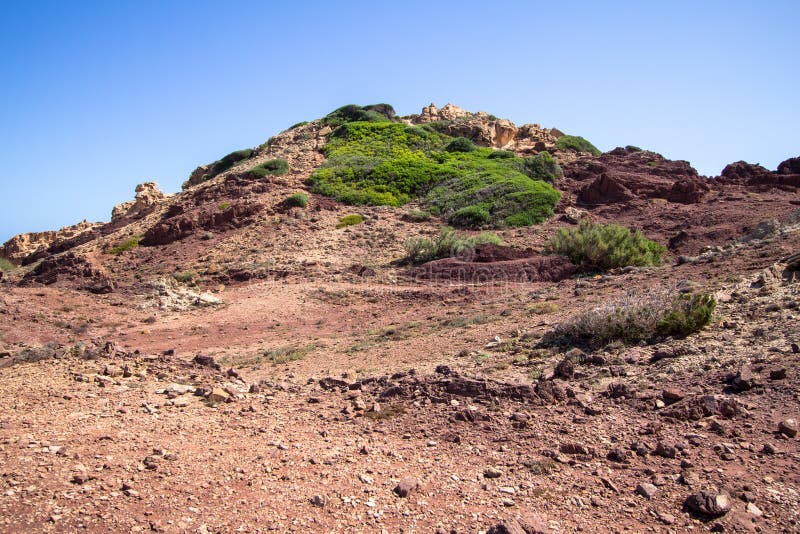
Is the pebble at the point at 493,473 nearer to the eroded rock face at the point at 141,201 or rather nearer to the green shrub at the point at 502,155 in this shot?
the eroded rock face at the point at 141,201

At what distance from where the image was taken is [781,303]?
7.13 metres

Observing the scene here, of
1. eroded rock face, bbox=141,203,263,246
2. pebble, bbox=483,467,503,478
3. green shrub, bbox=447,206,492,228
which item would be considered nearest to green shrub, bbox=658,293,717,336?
pebble, bbox=483,467,503,478

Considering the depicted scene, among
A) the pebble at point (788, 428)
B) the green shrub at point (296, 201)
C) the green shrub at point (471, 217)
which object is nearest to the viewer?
the pebble at point (788, 428)

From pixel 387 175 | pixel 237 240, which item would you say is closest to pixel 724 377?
pixel 237 240

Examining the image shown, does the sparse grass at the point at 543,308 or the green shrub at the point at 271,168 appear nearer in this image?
the sparse grass at the point at 543,308

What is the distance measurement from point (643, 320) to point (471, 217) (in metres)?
17.7

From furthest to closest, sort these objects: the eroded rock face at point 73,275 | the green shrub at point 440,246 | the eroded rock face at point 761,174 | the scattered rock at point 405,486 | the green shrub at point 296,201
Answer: the eroded rock face at point 761,174 < the green shrub at point 296,201 < the green shrub at point 440,246 < the eroded rock face at point 73,275 < the scattered rock at point 405,486

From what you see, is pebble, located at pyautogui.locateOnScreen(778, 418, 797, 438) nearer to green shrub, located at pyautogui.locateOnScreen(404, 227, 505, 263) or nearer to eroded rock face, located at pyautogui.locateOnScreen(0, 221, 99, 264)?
green shrub, located at pyautogui.locateOnScreen(404, 227, 505, 263)

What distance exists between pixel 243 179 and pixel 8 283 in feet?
37.5

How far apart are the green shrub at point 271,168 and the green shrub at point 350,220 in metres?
6.51

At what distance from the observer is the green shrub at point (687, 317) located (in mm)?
6863

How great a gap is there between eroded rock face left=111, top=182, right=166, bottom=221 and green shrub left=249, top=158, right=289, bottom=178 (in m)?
6.81

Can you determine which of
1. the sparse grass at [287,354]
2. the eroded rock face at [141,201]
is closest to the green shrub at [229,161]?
the eroded rock face at [141,201]

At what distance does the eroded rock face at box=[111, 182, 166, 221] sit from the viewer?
103 feet
